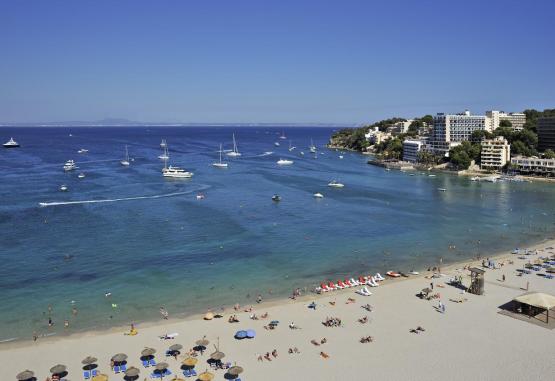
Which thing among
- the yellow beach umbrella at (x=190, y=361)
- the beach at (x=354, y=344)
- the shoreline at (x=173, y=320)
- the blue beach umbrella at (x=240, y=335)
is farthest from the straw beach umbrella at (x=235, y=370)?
the shoreline at (x=173, y=320)

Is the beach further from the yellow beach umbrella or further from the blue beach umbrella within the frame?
the yellow beach umbrella

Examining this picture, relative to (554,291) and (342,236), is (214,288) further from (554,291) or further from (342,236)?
(554,291)

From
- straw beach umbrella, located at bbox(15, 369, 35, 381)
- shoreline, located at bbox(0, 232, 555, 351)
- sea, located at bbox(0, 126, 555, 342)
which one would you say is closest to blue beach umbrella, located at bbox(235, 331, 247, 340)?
shoreline, located at bbox(0, 232, 555, 351)

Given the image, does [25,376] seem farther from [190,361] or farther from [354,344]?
[354,344]

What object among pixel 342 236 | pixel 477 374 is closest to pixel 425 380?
pixel 477 374

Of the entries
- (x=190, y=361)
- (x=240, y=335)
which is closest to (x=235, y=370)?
(x=190, y=361)

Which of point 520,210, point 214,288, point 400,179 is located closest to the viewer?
point 214,288
